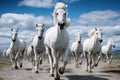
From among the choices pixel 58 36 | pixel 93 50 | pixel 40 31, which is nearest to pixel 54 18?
pixel 58 36

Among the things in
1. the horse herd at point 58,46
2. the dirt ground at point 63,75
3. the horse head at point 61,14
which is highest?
the horse head at point 61,14

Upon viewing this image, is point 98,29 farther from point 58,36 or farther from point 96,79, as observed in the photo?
point 58,36

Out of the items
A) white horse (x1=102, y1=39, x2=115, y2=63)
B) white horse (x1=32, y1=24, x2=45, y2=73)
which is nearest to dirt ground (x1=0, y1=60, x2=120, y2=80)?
white horse (x1=32, y1=24, x2=45, y2=73)

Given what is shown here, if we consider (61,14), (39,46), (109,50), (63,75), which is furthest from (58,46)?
(109,50)

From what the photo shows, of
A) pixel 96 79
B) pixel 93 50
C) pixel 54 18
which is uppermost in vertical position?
pixel 54 18

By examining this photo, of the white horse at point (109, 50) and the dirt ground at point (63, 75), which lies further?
the white horse at point (109, 50)

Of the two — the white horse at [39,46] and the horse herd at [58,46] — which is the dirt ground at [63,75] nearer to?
the horse herd at [58,46]

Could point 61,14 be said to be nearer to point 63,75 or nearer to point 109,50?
point 63,75

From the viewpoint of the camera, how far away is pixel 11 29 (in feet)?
82.4

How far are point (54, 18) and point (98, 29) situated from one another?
7978 mm

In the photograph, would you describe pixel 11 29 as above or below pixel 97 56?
above

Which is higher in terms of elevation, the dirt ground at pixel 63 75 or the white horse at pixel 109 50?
the white horse at pixel 109 50

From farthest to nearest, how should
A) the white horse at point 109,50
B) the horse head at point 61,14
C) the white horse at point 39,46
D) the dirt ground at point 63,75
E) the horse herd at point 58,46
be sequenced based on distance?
the white horse at point 109,50 → the white horse at point 39,46 → the dirt ground at point 63,75 → the horse herd at point 58,46 → the horse head at point 61,14

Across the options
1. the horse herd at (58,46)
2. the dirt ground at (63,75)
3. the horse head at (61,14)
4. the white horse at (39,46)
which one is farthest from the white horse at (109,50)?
the horse head at (61,14)
